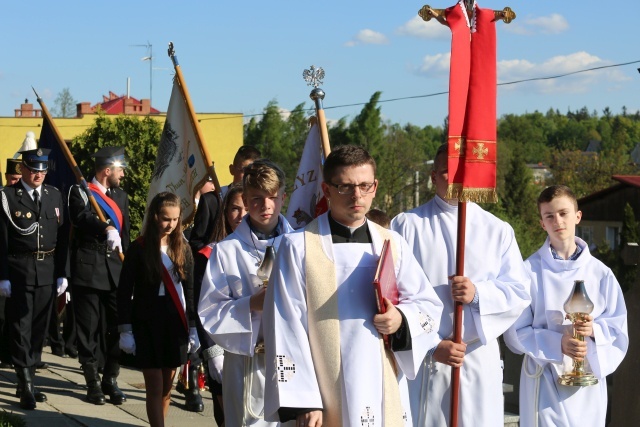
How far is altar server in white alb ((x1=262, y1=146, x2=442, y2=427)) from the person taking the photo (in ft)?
15.9

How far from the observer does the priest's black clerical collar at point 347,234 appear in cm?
506

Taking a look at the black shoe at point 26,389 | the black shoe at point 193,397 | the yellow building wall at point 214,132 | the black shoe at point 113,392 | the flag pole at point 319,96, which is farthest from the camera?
the yellow building wall at point 214,132

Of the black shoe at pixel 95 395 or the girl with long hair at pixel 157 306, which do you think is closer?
the girl with long hair at pixel 157 306

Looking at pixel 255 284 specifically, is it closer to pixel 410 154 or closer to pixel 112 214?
pixel 112 214

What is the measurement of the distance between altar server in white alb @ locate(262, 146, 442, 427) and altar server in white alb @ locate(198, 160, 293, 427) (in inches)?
40.4

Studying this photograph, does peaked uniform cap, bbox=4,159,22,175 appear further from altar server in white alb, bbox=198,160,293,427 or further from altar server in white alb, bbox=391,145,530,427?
altar server in white alb, bbox=391,145,530,427

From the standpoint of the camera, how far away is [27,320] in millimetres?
9727

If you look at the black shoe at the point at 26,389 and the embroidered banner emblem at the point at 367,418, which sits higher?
the embroidered banner emblem at the point at 367,418

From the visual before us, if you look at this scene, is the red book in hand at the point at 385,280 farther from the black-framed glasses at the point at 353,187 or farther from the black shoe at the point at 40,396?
the black shoe at the point at 40,396

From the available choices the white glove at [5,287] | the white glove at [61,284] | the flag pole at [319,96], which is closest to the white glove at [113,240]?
the white glove at [61,284]

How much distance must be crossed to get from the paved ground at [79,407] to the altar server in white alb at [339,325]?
415cm

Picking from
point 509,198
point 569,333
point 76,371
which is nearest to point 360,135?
point 509,198

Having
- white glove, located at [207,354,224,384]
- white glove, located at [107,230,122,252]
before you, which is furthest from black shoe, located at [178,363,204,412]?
white glove, located at [207,354,224,384]

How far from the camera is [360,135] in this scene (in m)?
61.0
